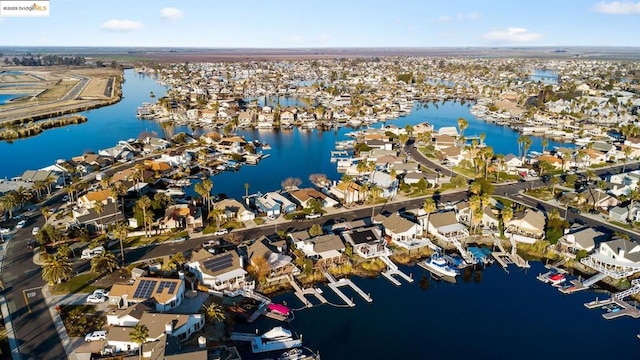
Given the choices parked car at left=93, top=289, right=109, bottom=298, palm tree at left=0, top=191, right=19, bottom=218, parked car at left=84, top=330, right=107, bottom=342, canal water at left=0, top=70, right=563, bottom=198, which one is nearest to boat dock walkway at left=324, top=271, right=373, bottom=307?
parked car at left=84, top=330, right=107, bottom=342

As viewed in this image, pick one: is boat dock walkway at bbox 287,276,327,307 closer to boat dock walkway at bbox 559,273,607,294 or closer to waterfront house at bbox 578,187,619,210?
boat dock walkway at bbox 559,273,607,294

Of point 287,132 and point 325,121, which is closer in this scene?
point 287,132

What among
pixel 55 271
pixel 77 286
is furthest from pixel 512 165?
pixel 55 271

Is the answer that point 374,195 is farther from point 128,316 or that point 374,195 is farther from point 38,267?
point 38,267

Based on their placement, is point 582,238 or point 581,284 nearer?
point 581,284

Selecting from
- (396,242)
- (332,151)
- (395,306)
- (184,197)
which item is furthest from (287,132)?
(395,306)

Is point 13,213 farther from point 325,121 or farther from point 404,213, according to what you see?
point 325,121

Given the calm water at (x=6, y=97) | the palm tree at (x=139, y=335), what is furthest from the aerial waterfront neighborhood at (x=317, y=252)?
the calm water at (x=6, y=97)
